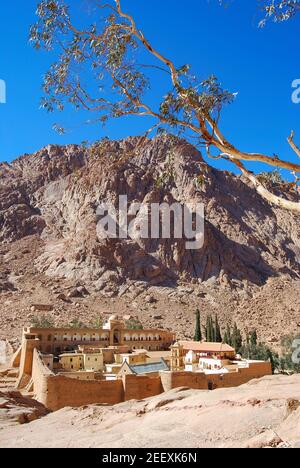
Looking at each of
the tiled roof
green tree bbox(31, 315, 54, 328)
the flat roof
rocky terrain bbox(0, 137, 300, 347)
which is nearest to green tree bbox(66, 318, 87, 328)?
rocky terrain bbox(0, 137, 300, 347)

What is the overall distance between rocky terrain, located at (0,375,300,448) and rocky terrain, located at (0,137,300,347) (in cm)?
3624

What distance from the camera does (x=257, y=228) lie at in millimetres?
111938

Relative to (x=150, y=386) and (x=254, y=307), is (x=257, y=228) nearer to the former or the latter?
Answer: (x=254, y=307)

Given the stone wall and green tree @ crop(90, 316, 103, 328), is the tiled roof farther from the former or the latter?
green tree @ crop(90, 316, 103, 328)

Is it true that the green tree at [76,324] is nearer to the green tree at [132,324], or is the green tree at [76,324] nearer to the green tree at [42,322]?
the green tree at [42,322]

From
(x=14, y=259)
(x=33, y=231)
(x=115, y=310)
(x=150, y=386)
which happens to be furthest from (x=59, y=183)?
(x=150, y=386)

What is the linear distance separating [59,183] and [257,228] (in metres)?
45.7

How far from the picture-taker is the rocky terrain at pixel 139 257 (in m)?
72.3

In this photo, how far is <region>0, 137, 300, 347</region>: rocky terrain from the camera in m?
72.3

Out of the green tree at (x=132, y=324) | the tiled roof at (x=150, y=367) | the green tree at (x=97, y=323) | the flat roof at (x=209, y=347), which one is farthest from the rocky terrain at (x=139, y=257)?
the tiled roof at (x=150, y=367)

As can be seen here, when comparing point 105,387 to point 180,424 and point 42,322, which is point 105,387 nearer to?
point 180,424

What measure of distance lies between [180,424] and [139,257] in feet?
232

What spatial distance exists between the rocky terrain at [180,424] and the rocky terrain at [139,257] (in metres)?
36.2

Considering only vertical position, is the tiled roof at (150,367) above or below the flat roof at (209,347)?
below
